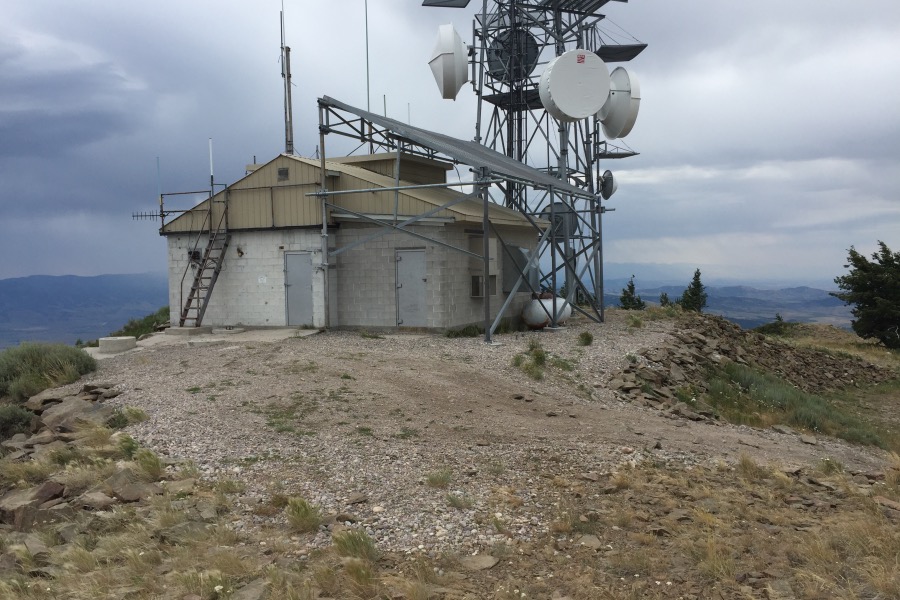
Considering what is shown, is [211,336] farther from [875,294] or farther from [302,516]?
[875,294]

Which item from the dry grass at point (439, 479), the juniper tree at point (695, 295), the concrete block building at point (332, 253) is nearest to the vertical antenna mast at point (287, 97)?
the concrete block building at point (332, 253)

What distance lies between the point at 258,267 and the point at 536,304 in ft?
27.2

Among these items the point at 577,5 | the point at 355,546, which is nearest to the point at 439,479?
the point at 355,546

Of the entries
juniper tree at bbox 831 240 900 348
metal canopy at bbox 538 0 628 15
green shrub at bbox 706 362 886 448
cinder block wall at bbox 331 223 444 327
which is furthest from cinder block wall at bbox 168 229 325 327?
juniper tree at bbox 831 240 900 348

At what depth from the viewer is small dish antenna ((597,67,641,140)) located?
83.6ft

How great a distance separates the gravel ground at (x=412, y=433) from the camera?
7188 millimetres

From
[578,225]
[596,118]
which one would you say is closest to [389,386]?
[578,225]

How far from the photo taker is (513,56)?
26781mm

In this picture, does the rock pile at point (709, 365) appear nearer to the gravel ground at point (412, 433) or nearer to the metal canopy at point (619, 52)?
the gravel ground at point (412, 433)

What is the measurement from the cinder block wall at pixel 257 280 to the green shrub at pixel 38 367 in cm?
529

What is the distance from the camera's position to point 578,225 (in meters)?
25.4

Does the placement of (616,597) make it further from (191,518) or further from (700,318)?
(700,318)

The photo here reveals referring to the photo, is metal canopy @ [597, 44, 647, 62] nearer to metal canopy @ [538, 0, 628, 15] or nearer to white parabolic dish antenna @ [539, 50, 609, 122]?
metal canopy @ [538, 0, 628, 15]

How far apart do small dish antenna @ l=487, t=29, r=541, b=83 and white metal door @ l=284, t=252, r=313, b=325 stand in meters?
11.7
